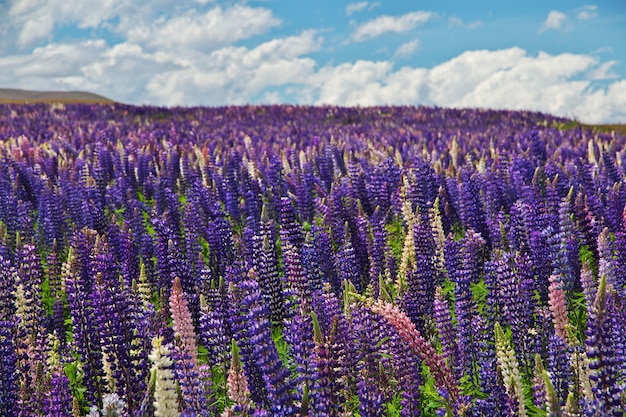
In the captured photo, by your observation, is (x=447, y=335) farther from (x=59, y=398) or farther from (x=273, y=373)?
(x=59, y=398)

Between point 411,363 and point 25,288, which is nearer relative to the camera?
point 411,363

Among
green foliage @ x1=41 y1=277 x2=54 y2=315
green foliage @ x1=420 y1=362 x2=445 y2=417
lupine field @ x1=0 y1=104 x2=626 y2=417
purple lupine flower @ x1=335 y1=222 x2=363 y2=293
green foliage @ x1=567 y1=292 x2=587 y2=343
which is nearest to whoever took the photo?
lupine field @ x1=0 y1=104 x2=626 y2=417

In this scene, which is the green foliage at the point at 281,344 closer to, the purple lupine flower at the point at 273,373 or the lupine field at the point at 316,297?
the lupine field at the point at 316,297

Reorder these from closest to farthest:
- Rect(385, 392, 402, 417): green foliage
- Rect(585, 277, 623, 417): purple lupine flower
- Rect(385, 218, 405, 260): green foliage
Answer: Rect(585, 277, 623, 417): purple lupine flower → Rect(385, 392, 402, 417): green foliage → Rect(385, 218, 405, 260): green foliage

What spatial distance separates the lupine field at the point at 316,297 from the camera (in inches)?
225

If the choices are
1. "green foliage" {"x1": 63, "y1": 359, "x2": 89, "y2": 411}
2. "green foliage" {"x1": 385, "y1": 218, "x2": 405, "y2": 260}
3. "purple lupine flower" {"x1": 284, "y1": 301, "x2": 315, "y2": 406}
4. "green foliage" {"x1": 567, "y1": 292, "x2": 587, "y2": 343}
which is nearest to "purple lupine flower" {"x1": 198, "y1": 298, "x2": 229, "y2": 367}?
"purple lupine flower" {"x1": 284, "y1": 301, "x2": 315, "y2": 406}

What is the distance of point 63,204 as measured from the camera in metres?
14.3

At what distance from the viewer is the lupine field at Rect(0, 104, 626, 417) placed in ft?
18.8

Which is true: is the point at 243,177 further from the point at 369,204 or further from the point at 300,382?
the point at 300,382

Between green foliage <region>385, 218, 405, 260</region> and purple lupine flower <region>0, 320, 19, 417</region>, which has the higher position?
green foliage <region>385, 218, 405, 260</region>

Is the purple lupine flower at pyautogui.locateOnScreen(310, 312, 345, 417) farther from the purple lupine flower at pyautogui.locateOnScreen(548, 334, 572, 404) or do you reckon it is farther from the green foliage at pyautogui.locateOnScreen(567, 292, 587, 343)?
the green foliage at pyautogui.locateOnScreen(567, 292, 587, 343)

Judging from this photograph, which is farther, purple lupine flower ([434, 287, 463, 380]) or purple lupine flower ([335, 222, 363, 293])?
purple lupine flower ([335, 222, 363, 293])

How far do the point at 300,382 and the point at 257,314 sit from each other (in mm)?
798

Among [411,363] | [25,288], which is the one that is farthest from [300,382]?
[25,288]
